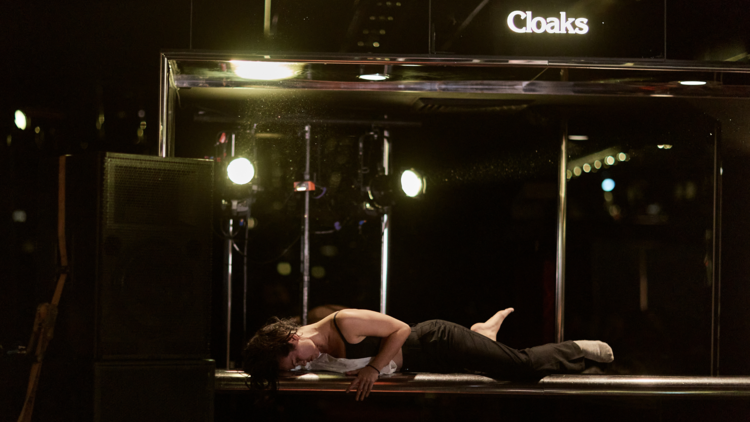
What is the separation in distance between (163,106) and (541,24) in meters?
1.93

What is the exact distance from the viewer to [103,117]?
126 inches

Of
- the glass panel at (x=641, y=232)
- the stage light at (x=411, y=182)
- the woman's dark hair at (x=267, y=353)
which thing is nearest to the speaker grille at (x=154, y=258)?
the woman's dark hair at (x=267, y=353)

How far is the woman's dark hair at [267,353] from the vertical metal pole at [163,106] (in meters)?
1.00

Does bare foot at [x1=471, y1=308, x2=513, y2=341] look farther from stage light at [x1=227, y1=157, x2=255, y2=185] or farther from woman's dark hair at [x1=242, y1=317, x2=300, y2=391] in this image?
stage light at [x1=227, y1=157, x2=255, y2=185]

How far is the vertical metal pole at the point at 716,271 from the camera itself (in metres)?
→ 4.54

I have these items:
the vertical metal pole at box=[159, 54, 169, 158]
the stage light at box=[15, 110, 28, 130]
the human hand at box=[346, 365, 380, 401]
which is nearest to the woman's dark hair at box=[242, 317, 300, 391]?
the human hand at box=[346, 365, 380, 401]

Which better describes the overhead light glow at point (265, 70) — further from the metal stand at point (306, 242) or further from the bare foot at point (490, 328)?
the bare foot at point (490, 328)

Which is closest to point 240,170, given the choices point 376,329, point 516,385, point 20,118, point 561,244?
point 20,118

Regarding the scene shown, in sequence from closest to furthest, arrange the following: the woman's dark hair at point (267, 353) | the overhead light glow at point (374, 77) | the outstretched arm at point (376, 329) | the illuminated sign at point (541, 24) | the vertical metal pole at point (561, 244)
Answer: the woman's dark hair at point (267, 353) < the outstretched arm at point (376, 329) < the illuminated sign at point (541, 24) < the overhead light glow at point (374, 77) < the vertical metal pole at point (561, 244)

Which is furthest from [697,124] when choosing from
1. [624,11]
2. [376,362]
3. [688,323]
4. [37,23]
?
[37,23]

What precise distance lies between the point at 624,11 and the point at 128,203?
8.59ft

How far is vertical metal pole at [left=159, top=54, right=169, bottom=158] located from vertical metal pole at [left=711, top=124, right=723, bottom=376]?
3.91 m

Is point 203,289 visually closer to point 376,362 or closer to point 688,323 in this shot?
point 376,362

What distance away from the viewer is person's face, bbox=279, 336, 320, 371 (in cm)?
309
